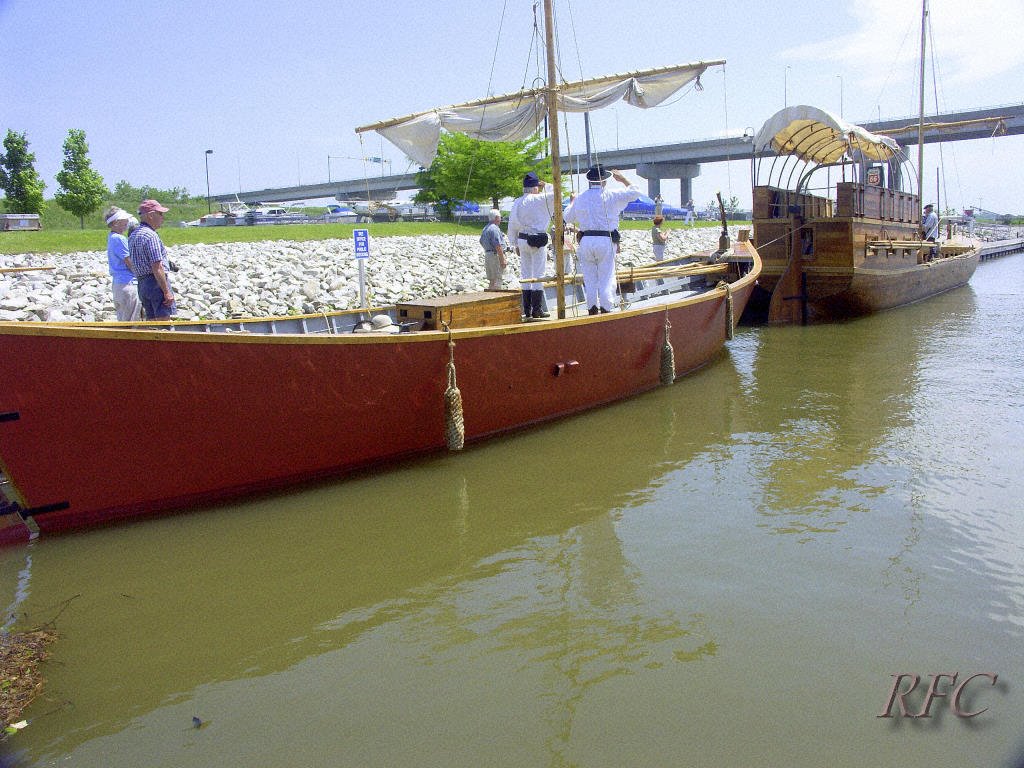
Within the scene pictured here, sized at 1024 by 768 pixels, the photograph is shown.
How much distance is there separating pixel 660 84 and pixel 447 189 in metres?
25.5

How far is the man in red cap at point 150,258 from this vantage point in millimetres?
6969

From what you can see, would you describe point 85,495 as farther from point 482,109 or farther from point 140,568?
point 482,109

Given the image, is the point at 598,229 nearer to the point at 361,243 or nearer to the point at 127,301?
the point at 361,243

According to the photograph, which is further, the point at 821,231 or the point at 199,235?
the point at 199,235

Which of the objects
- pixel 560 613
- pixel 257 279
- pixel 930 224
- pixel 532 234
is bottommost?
pixel 560 613

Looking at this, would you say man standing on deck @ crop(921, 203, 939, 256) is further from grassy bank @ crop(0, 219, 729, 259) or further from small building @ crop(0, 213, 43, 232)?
small building @ crop(0, 213, 43, 232)

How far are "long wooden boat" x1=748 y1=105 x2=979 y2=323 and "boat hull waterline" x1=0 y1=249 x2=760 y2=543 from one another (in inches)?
365

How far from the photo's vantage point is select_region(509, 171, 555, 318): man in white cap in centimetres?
939

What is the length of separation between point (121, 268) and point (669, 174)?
5946 centimetres

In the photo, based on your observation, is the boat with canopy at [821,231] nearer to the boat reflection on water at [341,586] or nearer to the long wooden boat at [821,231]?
the long wooden boat at [821,231]

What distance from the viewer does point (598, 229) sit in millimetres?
8609

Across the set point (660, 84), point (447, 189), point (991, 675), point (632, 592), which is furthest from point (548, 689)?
point (447, 189)

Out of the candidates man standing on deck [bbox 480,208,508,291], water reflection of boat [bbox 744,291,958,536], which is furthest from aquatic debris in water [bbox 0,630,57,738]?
man standing on deck [bbox 480,208,508,291]

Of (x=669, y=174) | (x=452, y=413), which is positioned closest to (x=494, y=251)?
(x=452, y=413)
